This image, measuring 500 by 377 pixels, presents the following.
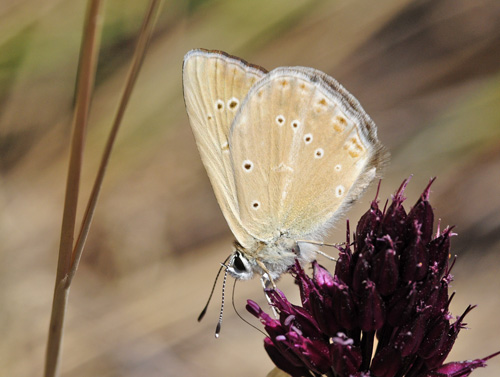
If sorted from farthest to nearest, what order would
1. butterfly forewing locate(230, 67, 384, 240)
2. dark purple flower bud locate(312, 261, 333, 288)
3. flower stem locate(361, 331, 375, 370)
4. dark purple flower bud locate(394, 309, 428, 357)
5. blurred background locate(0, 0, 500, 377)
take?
blurred background locate(0, 0, 500, 377), butterfly forewing locate(230, 67, 384, 240), dark purple flower bud locate(312, 261, 333, 288), flower stem locate(361, 331, 375, 370), dark purple flower bud locate(394, 309, 428, 357)

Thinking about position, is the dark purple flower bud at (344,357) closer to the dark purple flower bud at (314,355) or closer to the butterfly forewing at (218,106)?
the dark purple flower bud at (314,355)

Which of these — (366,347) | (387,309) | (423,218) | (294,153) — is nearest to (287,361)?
(366,347)

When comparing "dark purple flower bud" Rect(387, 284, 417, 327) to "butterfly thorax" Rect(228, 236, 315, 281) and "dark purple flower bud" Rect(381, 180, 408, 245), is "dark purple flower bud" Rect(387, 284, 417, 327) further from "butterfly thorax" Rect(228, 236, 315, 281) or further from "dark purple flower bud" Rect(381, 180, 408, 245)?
"butterfly thorax" Rect(228, 236, 315, 281)

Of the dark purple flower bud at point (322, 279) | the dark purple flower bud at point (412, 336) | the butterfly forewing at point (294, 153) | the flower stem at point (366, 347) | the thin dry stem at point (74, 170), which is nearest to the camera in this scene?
the thin dry stem at point (74, 170)

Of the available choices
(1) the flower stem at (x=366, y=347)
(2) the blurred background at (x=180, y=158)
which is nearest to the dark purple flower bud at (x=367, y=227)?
(1) the flower stem at (x=366, y=347)

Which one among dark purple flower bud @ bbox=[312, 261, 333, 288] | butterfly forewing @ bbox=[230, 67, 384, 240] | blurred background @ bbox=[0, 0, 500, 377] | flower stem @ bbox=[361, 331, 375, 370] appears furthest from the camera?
blurred background @ bbox=[0, 0, 500, 377]

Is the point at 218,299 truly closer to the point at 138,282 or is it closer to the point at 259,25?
the point at 138,282

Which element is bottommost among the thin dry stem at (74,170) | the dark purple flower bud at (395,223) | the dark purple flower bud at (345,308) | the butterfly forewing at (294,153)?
the dark purple flower bud at (345,308)

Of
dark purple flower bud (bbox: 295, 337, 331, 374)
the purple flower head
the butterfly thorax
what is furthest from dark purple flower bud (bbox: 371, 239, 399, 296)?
the butterfly thorax
